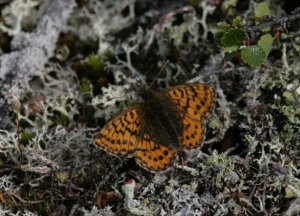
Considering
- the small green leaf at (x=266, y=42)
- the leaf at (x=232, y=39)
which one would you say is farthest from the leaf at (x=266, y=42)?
the leaf at (x=232, y=39)

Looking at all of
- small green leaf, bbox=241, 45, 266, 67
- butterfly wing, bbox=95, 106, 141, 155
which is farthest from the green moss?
small green leaf, bbox=241, 45, 266, 67

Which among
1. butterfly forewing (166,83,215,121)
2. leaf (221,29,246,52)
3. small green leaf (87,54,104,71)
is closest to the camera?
leaf (221,29,246,52)

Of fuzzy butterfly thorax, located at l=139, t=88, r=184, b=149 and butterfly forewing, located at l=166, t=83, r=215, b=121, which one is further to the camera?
butterfly forewing, located at l=166, t=83, r=215, b=121

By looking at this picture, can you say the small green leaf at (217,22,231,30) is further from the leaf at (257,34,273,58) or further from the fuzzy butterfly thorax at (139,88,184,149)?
the fuzzy butterfly thorax at (139,88,184,149)

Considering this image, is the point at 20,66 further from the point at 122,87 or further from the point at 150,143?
the point at 150,143

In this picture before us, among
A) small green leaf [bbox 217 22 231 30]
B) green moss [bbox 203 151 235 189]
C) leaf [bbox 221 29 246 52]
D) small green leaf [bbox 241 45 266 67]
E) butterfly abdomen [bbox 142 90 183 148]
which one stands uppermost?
small green leaf [bbox 217 22 231 30]

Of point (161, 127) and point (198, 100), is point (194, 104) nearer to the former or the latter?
point (198, 100)

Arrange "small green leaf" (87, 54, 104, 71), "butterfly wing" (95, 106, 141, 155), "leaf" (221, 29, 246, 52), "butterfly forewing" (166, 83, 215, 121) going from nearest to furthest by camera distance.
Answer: "butterfly wing" (95, 106, 141, 155), "leaf" (221, 29, 246, 52), "butterfly forewing" (166, 83, 215, 121), "small green leaf" (87, 54, 104, 71)
